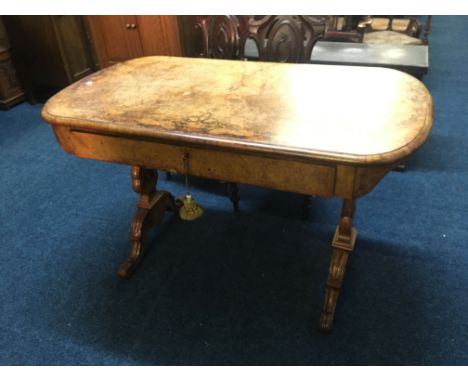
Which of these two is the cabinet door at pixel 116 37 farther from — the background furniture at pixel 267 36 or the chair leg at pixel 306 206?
the chair leg at pixel 306 206

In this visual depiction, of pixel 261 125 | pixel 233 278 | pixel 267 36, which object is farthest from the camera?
pixel 267 36

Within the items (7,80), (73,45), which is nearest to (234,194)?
(73,45)

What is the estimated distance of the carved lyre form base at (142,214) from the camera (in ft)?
5.14

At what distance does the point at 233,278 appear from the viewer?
1573 mm

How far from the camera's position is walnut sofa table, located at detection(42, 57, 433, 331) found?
963 millimetres

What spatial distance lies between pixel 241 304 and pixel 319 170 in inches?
28.0

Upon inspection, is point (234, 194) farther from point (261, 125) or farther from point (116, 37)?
point (116, 37)

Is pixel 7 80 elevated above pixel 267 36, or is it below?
below

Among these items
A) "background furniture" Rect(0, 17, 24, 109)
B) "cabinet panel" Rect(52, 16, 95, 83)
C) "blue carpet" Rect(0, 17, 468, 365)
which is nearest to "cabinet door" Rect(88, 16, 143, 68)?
"cabinet panel" Rect(52, 16, 95, 83)

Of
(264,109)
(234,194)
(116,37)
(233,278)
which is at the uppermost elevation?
(264,109)

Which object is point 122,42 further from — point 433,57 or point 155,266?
point 433,57

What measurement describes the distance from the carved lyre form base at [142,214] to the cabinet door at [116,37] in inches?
56.7

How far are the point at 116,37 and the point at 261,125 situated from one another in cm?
206
